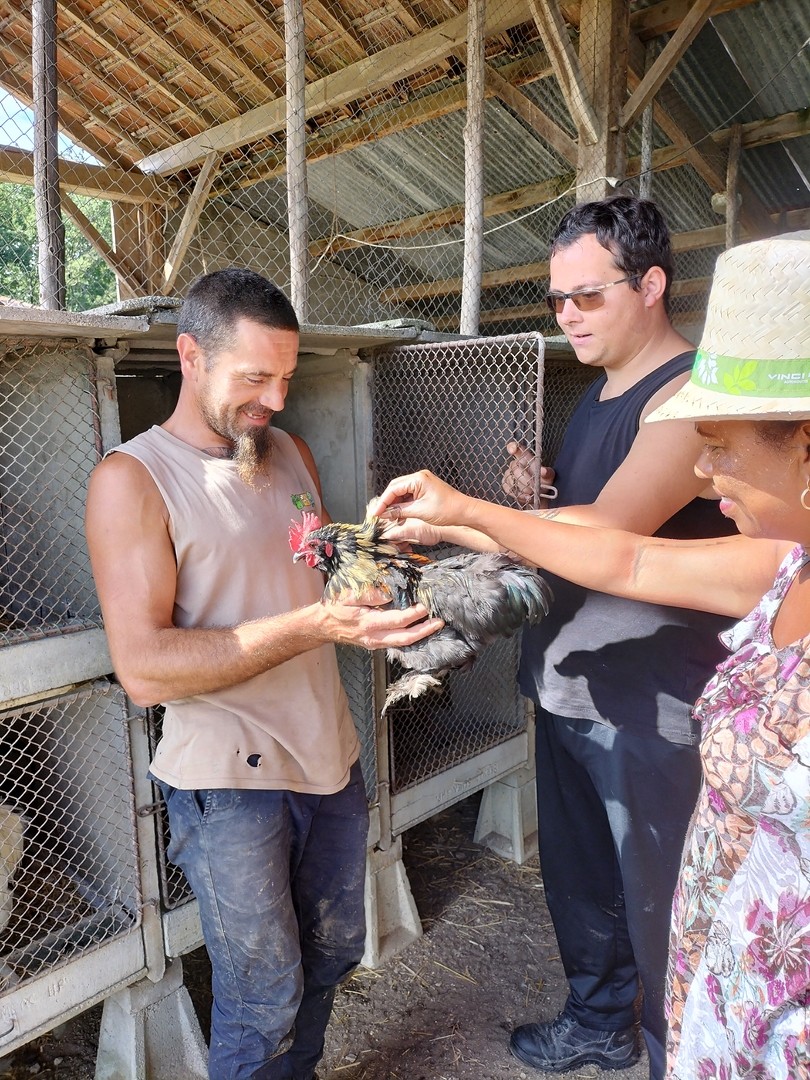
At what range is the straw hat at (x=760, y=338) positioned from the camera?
3.48 ft

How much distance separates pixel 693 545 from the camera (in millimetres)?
1669

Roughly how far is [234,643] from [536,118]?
145 inches

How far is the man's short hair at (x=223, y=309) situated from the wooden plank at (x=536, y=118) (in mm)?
2663

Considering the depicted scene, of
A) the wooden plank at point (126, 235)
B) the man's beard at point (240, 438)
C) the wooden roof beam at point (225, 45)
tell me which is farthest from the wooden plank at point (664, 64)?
the wooden plank at point (126, 235)

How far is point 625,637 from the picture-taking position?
2092 mm

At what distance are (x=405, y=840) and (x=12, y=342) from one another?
3.41 metres

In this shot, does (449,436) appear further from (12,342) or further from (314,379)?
(12,342)

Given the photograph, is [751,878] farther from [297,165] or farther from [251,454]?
[297,165]

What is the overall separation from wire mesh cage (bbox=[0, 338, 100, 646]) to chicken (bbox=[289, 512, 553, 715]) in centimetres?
77

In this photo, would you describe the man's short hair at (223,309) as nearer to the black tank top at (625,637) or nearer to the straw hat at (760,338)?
the black tank top at (625,637)

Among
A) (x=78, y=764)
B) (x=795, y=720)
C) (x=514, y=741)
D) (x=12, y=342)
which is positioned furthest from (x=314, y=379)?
(x=795, y=720)

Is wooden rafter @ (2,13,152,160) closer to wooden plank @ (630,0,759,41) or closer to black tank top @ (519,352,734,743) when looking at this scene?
wooden plank @ (630,0,759,41)

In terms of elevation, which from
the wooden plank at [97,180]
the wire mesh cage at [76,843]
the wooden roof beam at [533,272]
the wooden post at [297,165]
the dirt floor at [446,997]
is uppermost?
the wooden plank at [97,180]

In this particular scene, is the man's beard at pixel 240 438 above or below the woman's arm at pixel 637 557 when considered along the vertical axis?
above
